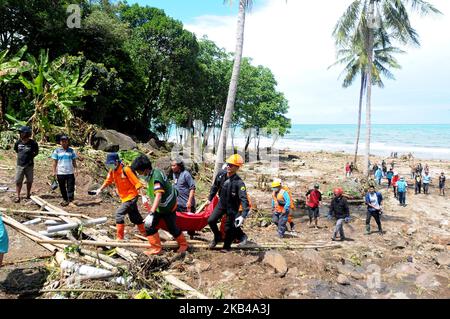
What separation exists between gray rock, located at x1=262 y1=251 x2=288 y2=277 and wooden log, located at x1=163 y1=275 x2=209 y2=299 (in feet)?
4.96

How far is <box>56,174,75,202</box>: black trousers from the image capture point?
327 inches

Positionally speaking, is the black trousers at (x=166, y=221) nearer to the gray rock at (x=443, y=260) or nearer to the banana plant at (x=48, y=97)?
the gray rock at (x=443, y=260)

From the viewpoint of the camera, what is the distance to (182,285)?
4.93 metres

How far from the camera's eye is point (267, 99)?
37.0 m

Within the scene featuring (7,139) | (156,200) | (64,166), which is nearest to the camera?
(156,200)

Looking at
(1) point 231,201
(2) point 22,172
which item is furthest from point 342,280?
(2) point 22,172

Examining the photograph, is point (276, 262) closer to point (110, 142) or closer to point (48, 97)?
point (48, 97)

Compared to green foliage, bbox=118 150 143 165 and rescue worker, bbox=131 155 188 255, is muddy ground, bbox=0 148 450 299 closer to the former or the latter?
rescue worker, bbox=131 155 188 255

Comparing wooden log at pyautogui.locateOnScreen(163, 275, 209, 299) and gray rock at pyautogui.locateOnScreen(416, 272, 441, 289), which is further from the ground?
wooden log at pyautogui.locateOnScreen(163, 275, 209, 299)


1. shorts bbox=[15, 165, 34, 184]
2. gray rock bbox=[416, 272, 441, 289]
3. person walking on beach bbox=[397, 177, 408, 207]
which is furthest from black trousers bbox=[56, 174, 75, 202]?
person walking on beach bbox=[397, 177, 408, 207]

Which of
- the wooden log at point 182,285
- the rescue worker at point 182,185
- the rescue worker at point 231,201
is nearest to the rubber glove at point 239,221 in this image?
the rescue worker at point 231,201

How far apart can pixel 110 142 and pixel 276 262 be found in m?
13.4

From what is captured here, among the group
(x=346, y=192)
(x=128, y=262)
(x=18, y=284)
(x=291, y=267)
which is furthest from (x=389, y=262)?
(x=346, y=192)

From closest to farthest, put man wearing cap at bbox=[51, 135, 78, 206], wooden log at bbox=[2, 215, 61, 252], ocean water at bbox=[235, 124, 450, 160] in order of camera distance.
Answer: wooden log at bbox=[2, 215, 61, 252] → man wearing cap at bbox=[51, 135, 78, 206] → ocean water at bbox=[235, 124, 450, 160]
